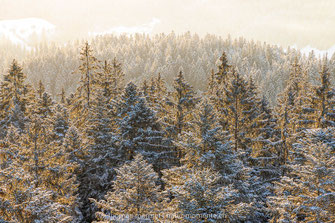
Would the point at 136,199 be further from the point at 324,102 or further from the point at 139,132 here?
the point at 324,102

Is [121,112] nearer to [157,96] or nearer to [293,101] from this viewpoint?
[157,96]

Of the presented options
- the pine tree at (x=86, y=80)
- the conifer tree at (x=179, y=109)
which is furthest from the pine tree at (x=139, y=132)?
the pine tree at (x=86, y=80)

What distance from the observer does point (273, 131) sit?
30.4 meters

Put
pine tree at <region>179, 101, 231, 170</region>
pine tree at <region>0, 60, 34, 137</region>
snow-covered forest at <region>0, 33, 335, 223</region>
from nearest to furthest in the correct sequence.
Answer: snow-covered forest at <region>0, 33, 335, 223</region>
pine tree at <region>179, 101, 231, 170</region>
pine tree at <region>0, 60, 34, 137</region>

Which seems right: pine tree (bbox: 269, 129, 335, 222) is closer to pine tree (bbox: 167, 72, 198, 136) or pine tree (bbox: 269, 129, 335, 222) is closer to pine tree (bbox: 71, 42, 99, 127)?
pine tree (bbox: 167, 72, 198, 136)

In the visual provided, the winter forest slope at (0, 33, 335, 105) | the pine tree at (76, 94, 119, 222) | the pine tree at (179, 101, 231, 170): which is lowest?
the pine tree at (76, 94, 119, 222)

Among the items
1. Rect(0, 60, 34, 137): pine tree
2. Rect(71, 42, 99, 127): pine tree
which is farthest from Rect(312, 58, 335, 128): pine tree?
Rect(0, 60, 34, 137): pine tree

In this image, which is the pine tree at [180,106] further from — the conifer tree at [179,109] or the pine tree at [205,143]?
the pine tree at [205,143]

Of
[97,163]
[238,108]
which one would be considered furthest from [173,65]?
[97,163]

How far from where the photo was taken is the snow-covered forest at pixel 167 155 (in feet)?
43.7

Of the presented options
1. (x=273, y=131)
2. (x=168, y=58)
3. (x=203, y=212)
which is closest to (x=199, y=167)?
(x=203, y=212)

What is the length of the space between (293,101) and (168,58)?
399 ft

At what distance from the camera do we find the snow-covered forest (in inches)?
524

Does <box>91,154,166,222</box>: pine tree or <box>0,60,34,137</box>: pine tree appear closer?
<box>91,154,166,222</box>: pine tree
